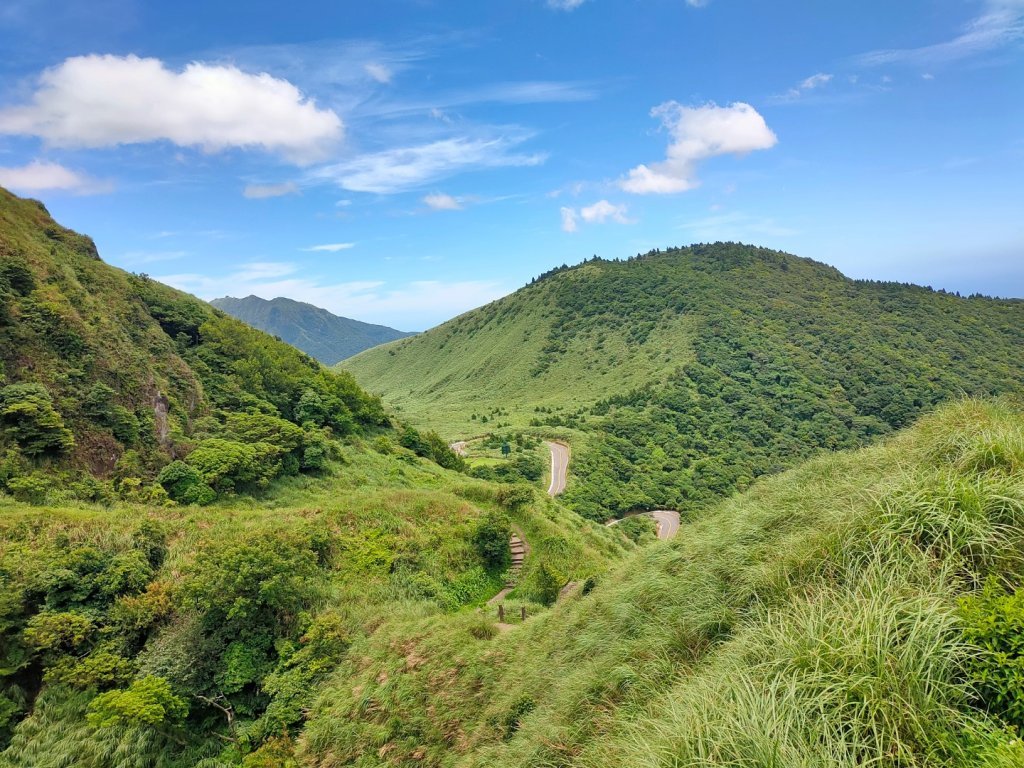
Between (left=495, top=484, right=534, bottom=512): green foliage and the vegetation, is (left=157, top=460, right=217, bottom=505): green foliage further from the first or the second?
(left=495, top=484, right=534, bottom=512): green foliage

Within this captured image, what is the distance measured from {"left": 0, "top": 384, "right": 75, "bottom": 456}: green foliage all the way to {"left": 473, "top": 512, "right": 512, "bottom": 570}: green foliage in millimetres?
15983

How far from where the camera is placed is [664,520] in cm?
5653

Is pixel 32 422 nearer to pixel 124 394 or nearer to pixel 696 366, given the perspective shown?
pixel 124 394

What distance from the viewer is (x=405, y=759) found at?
31.3 feet

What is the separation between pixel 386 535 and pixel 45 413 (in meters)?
13.0

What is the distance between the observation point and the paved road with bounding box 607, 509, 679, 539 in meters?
52.3

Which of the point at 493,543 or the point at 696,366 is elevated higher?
the point at 696,366

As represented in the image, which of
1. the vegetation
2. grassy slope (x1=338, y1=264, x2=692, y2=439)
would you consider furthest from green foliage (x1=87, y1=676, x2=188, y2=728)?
grassy slope (x1=338, y1=264, x2=692, y2=439)

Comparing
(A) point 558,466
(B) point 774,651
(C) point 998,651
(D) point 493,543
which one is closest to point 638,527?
(A) point 558,466

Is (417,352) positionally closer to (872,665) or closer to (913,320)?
(913,320)

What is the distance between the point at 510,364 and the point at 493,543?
10990 cm

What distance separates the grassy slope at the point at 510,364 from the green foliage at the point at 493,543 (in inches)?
2359

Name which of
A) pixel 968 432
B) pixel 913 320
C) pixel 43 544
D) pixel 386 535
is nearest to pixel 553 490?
pixel 386 535

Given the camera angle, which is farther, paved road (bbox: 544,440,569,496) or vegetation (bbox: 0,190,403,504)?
paved road (bbox: 544,440,569,496)
